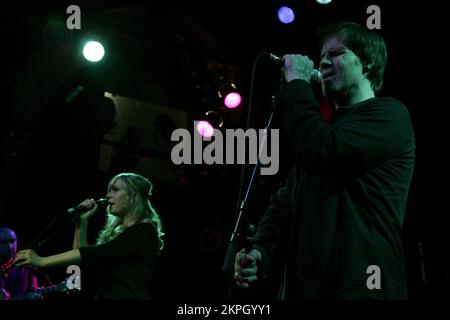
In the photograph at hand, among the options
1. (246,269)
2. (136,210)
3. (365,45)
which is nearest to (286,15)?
(136,210)

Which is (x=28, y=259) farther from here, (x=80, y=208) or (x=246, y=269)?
(x=246, y=269)

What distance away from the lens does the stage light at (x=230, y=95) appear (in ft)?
22.9

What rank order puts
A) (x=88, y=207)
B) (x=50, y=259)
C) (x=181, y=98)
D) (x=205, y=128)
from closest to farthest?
1. (x=50, y=259)
2. (x=88, y=207)
3. (x=205, y=128)
4. (x=181, y=98)

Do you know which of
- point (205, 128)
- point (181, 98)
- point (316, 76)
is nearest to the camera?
point (316, 76)

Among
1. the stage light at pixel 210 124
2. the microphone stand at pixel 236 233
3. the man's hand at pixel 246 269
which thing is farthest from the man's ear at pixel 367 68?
the stage light at pixel 210 124

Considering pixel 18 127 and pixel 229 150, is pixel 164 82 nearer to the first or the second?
pixel 229 150

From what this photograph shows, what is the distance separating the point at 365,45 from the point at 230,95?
16.8ft

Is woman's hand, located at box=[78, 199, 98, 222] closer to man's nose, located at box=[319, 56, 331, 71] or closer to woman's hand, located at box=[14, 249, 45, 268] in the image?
woman's hand, located at box=[14, 249, 45, 268]

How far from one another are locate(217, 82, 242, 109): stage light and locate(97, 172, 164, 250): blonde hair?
8.83 ft

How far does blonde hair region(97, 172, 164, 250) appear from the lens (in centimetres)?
430

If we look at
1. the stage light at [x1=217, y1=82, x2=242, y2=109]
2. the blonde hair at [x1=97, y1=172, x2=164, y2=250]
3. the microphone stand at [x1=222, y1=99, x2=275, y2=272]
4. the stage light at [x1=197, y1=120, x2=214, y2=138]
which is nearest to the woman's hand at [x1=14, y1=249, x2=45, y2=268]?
the blonde hair at [x1=97, y1=172, x2=164, y2=250]

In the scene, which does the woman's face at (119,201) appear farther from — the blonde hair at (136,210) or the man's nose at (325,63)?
the man's nose at (325,63)

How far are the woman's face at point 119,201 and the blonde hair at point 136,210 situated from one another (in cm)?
3

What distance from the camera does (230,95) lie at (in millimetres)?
6996
